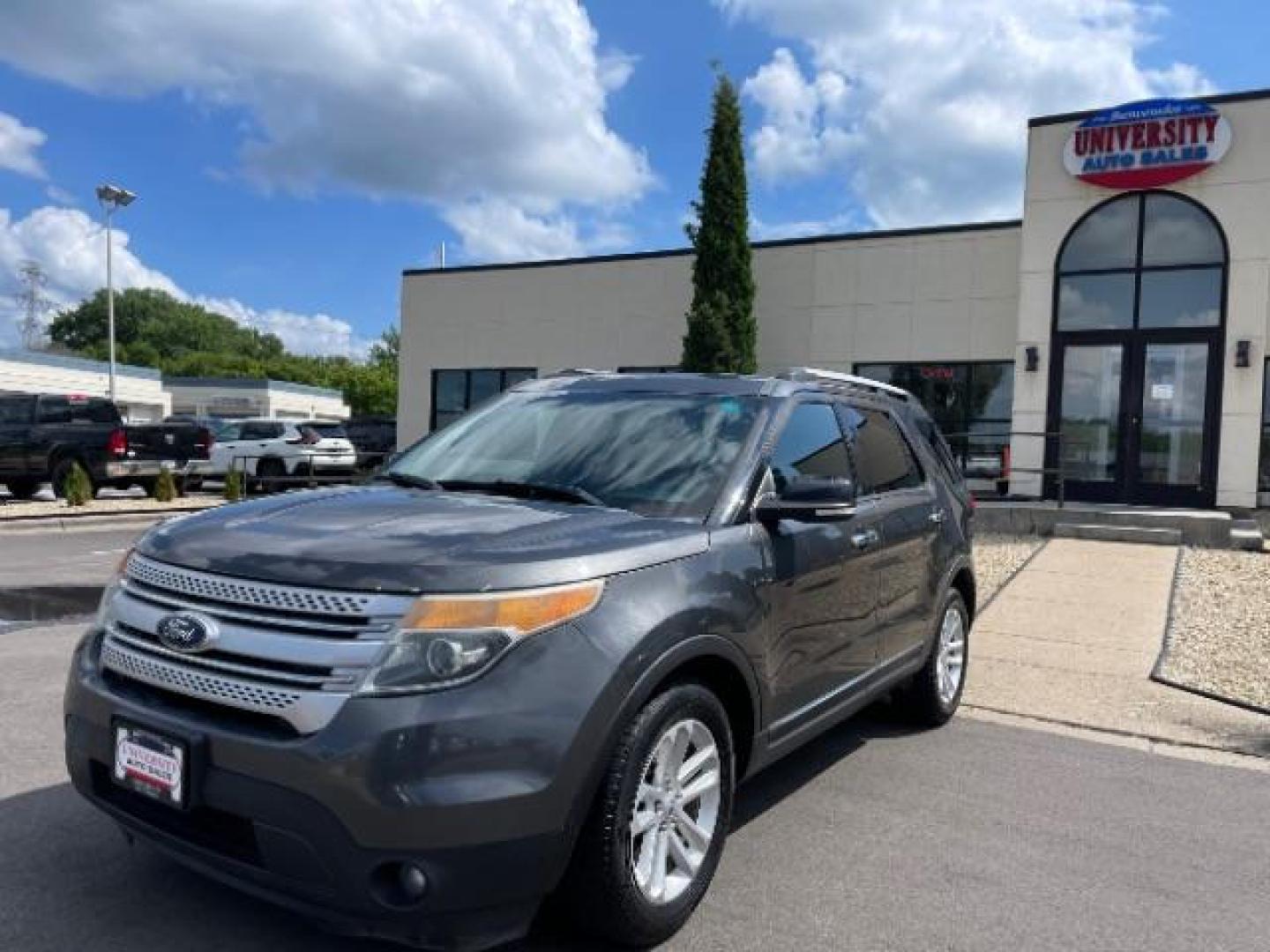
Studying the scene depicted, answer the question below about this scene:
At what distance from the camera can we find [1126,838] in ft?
13.5

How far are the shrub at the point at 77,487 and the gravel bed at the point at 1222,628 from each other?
15.0 metres

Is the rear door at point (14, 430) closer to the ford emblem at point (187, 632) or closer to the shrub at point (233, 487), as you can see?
the shrub at point (233, 487)

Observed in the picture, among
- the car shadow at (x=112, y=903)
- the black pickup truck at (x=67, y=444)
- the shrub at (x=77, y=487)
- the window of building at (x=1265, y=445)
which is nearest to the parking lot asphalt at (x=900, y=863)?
the car shadow at (x=112, y=903)


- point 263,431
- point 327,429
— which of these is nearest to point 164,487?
point 263,431

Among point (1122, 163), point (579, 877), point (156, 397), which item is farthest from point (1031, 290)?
point (156, 397)

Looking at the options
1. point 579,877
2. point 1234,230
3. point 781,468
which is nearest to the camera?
point 579,877

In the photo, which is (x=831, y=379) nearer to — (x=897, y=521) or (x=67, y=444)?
(x=897, y=521)

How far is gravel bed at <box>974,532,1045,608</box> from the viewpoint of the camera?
1013 cm

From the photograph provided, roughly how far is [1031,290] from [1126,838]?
1343 centimetres

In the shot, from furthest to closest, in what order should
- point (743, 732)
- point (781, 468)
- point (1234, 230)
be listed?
1. point (1234, 230)
2. point (781, 468)
3. point (743, 732)

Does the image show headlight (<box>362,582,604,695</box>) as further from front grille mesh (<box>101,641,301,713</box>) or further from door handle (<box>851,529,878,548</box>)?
door handle (<box>851,529,878,548</box>)

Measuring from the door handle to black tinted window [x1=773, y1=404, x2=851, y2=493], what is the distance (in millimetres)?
261

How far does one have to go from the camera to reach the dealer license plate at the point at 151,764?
2.65 m

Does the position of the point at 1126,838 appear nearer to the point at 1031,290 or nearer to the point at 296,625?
the point at 296,625
